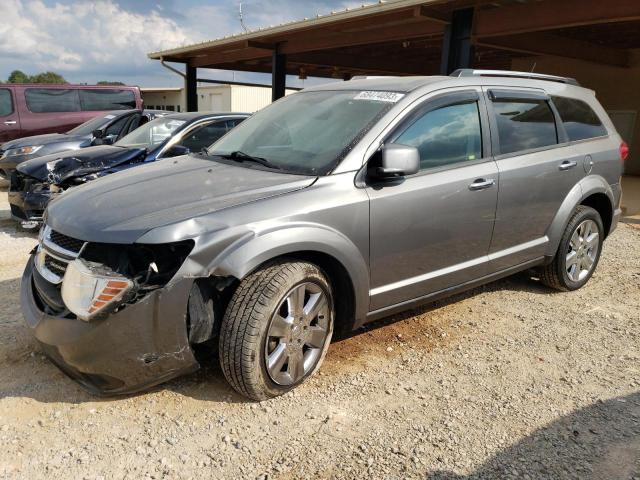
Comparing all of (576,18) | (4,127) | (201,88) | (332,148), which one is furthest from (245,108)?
(332,148)

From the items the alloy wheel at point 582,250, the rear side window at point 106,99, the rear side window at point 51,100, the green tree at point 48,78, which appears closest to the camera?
the alloy wheel at point 582,250

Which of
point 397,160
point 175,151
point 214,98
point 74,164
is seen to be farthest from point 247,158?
point 214,98

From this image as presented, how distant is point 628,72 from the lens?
1404 centimetres

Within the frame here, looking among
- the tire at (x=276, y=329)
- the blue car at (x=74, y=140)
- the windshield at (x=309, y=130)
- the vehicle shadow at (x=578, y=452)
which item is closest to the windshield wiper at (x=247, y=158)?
the windshield at (x=309, y=130)

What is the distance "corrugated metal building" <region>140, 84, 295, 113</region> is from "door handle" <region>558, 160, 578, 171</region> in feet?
107

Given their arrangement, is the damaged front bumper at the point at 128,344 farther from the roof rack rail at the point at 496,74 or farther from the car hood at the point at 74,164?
the car hood at the point at 74,164

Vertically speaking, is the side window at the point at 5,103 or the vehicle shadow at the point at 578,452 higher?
the side window at the point at 5,103

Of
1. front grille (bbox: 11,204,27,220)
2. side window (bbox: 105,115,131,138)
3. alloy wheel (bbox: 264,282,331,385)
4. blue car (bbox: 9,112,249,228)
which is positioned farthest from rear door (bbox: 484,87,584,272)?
side window (bbox: 105,115,131,138)

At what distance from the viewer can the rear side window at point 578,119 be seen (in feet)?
14.4

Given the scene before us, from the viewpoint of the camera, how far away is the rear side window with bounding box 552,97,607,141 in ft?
14.4

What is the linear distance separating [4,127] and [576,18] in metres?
11.7

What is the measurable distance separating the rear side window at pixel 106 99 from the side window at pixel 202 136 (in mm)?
7694

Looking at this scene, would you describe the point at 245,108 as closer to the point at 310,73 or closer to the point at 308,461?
Result: the point at 310,73

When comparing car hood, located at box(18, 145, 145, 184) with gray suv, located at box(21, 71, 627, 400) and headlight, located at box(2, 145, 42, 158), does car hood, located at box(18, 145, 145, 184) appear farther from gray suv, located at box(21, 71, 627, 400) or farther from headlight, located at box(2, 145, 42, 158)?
gray suv, located at box(21, 71, 627, 400)
